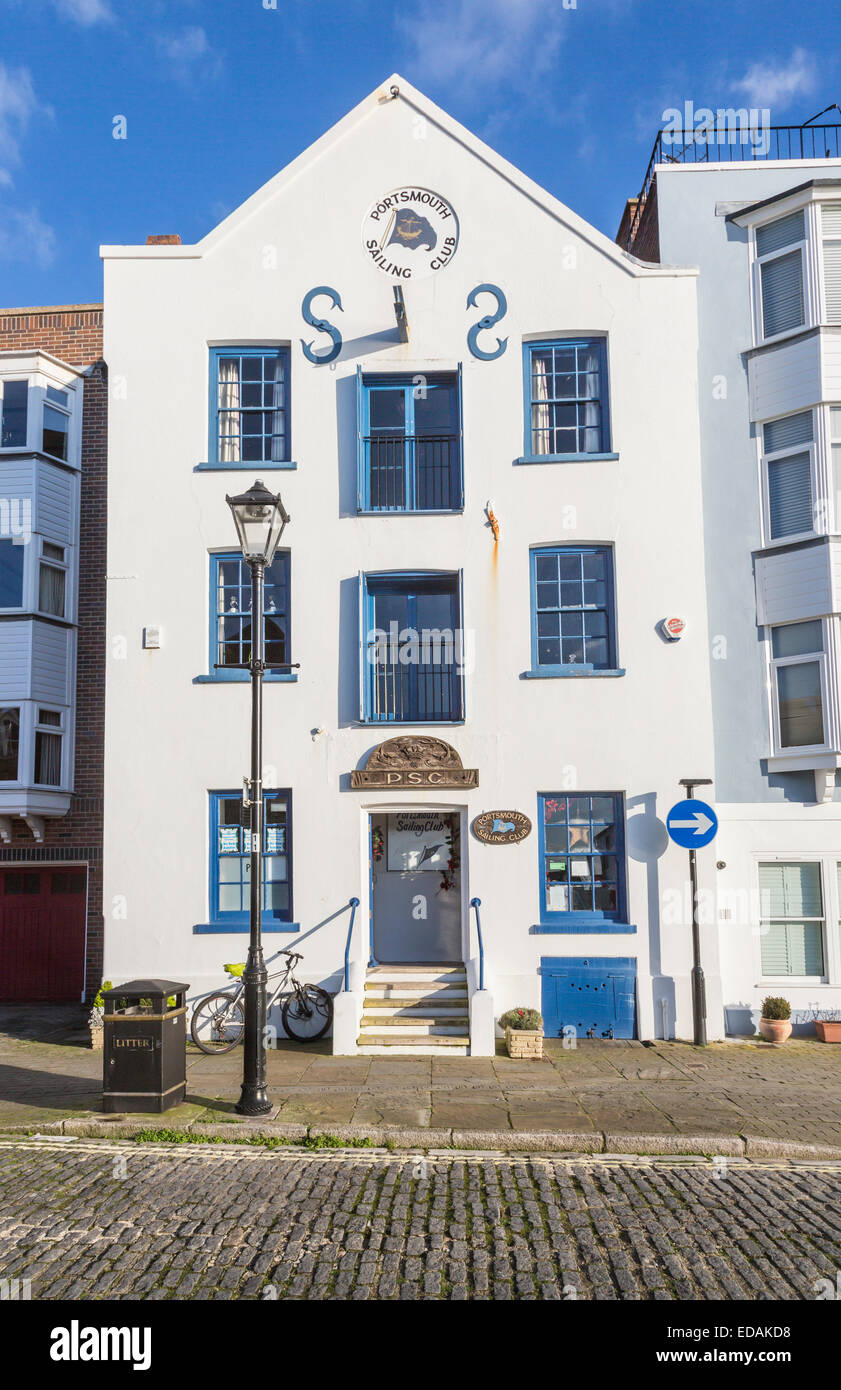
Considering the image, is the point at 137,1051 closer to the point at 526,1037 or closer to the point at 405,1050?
the point at 405,1050

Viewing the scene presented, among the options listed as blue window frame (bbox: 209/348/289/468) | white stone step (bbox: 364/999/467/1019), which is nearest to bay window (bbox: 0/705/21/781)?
blue window frame (bbox: 209/348/289/468)

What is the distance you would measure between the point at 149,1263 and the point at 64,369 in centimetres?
1508

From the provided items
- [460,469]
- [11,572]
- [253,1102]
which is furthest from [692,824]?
[11,572]

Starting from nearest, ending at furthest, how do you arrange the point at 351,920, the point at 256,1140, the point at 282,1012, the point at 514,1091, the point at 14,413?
the point at 256,1140 < the point at 514,1091 < the point at 282,1012 < the point at 351,920 < the point at 14,413

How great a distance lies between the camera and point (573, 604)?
13664 millimetres

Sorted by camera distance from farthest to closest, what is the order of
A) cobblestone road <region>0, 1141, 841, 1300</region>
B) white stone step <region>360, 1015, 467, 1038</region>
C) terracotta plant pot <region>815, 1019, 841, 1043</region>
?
terracotta plant pot <region>815, 1019, 841, 1043</region>, white stone step <region>360, 1015, 467, 1038</region>, cobblestone road <region>0, 1141, 841, 1300</region>

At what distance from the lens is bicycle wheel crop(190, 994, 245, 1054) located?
1243 cm

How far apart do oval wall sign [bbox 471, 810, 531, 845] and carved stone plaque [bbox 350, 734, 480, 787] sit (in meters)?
0.51

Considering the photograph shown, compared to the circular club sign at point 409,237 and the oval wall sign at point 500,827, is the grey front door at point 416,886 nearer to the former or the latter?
the oval wall sign at point 500,827

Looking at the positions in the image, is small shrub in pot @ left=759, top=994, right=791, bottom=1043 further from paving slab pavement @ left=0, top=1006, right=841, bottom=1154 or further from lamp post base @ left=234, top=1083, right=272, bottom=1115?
lamp post base @ left=234, top=1083, right=272, bottom=1115

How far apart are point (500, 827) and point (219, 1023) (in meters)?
4.38

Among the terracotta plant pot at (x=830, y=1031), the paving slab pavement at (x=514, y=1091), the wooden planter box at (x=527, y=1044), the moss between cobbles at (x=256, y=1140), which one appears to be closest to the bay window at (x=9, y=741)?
the paving slab pavement at (x=514, y=1091)

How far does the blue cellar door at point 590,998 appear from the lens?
1272 cm

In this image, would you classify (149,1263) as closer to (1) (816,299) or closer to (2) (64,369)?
(1) (816,299)
